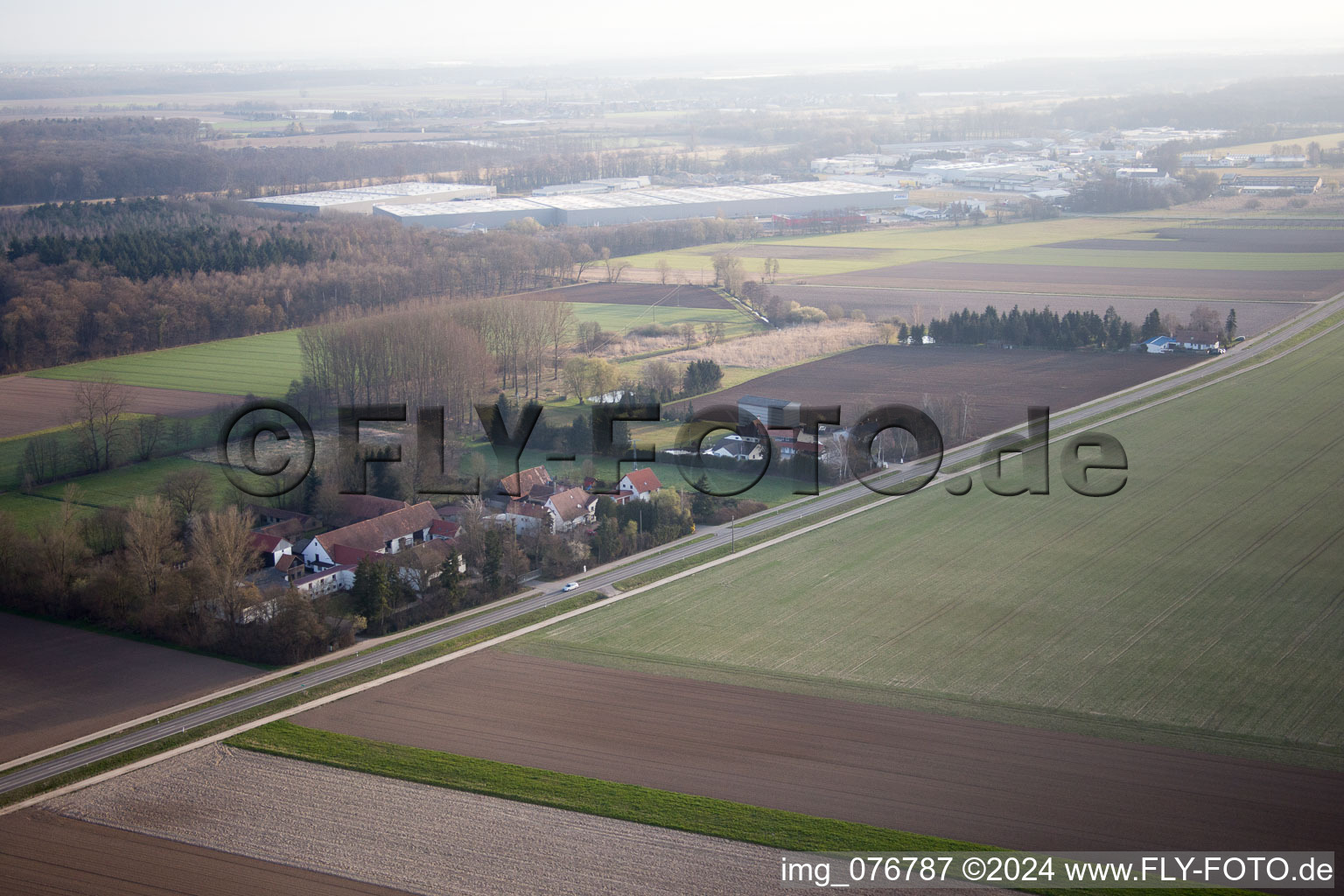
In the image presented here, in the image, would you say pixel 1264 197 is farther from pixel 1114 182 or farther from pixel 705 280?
pixel 705 280

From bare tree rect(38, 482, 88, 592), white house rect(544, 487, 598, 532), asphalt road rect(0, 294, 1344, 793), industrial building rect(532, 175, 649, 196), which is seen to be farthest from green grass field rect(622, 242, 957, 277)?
bare tree rect(38, 482, 88, 592)

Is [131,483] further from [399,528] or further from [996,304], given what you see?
[996,304]

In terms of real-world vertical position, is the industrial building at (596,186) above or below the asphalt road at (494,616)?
above

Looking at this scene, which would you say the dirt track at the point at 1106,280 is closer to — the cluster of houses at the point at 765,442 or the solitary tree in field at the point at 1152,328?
the solitary tree in field at the point at 1152,328

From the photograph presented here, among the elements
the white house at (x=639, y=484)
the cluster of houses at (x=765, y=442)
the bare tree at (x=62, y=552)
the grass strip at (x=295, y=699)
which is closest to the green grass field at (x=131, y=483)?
the bare tree at (x=62, y=552)

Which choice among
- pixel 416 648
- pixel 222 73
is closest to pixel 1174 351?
pixel 416 648
